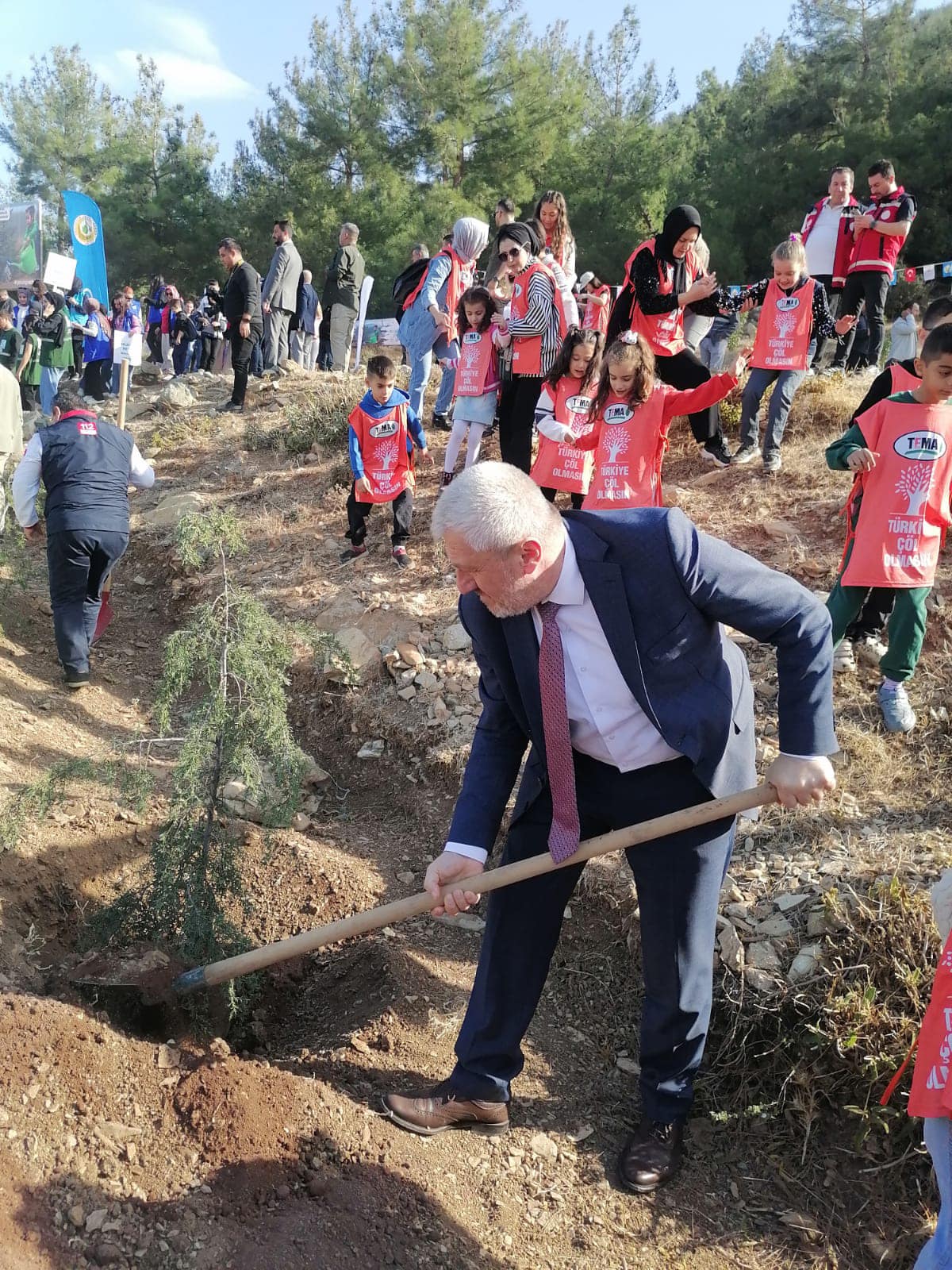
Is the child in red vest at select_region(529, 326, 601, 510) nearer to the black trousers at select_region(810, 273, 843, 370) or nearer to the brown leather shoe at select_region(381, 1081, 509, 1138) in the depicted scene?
the black trousers at select_region(810, 273, 843, 370)

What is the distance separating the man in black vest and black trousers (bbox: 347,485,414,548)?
5.06ft

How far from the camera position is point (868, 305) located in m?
7.76

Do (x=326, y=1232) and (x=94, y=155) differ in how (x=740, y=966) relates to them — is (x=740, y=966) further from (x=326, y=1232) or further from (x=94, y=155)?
(x=94, y=155)

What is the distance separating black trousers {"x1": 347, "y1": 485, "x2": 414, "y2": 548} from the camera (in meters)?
6.34

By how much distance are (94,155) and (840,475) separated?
115ft

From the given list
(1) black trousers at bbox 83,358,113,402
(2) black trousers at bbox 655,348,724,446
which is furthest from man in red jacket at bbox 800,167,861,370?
(1) black trousers at bbox 83,358,113,402

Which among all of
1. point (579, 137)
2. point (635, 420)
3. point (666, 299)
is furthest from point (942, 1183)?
point (579, 137)

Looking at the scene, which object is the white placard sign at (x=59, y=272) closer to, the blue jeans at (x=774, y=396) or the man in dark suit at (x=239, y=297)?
the man in dark suit at (x=239, y=297)

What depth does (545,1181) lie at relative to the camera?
2729 mm

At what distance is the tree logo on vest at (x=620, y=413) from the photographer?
498cm

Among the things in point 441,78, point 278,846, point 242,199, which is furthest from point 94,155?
point 278,846

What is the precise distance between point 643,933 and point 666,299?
14.4 feet

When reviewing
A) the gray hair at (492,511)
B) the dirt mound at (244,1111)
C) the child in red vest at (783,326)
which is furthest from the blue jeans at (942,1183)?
the child in red vest at (783,326)

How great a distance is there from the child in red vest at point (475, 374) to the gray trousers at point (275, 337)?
5.37 meters
